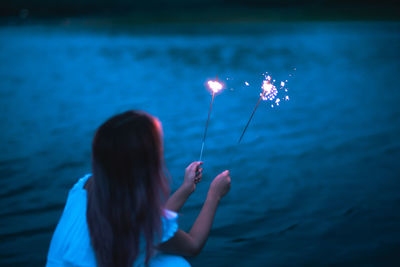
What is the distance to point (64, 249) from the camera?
1533 millimetres

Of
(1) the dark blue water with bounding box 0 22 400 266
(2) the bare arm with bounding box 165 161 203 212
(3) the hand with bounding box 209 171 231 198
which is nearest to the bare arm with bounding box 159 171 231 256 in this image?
(3) the hand with bounding box 209 171 231 198

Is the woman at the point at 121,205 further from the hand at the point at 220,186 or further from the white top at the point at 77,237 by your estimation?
the hand at the point at 220,186

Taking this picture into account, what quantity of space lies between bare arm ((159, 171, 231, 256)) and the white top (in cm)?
10

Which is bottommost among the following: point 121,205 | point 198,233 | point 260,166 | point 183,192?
point 260,166

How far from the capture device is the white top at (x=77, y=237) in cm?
149

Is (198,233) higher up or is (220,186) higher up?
(220,186)

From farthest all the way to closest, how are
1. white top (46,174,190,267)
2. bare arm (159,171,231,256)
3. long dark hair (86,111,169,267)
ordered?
bare arm (159,171,231,256)
white top (46,174,190,267)
long dark hair (86,111,169,267)

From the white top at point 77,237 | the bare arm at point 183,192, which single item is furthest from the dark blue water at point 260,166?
the white top at point 77,237

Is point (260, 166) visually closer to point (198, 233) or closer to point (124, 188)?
point (198, 233)

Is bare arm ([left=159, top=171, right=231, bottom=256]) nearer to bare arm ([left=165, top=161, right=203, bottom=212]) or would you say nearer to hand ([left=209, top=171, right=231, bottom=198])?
hand ([left=209, top=171, right=231, bottom=198])

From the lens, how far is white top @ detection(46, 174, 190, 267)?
1486 mm

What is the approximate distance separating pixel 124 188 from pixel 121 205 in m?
0.07

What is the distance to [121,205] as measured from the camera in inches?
55.7

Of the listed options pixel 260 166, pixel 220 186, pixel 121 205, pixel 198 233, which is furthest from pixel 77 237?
pixel 260 166
